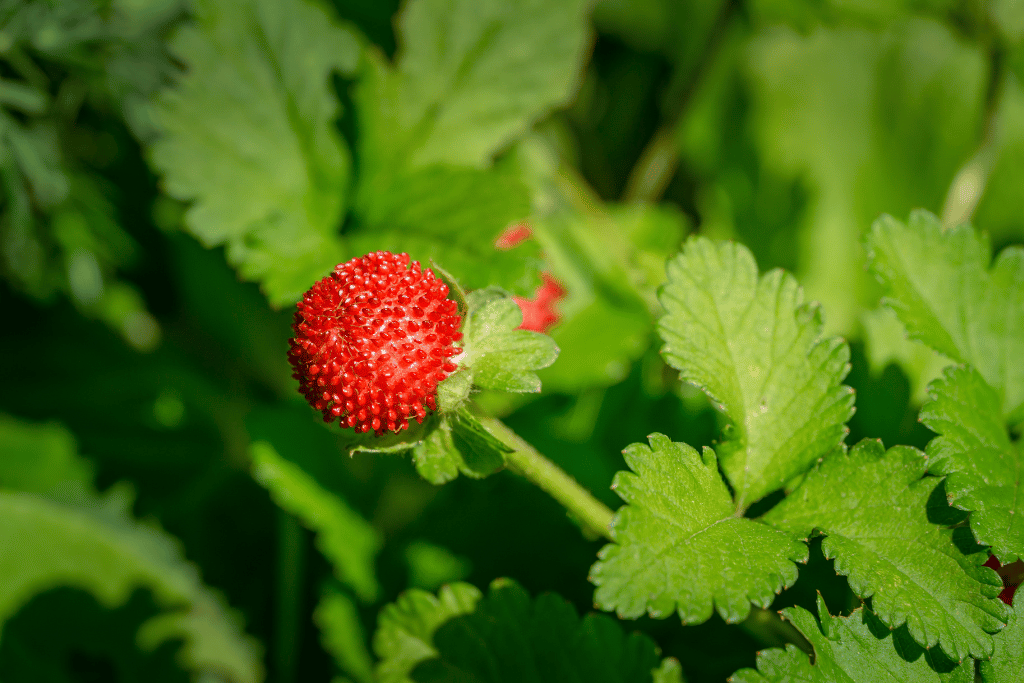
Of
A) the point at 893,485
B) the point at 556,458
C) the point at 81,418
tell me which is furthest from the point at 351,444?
the point at 81,418

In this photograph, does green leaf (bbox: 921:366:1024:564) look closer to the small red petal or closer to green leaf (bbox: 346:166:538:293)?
green leaf (bbox: 346:166:538:293)

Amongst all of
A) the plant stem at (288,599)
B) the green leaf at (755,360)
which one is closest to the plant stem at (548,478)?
the green leaf at (755,360)

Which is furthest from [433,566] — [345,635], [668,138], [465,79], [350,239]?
[668,138]

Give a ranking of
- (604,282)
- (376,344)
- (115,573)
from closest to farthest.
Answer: (376,344) < (115,573) < (604,282)

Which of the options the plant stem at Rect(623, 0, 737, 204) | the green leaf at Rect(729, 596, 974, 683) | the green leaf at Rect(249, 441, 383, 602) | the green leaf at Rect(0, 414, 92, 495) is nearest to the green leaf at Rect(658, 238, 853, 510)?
the green leaf at Rect(729, 596, 974, 683)

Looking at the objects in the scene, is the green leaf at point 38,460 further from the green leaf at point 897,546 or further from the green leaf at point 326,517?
the green leaf at point 897,546

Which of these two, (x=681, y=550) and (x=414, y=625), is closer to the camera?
(x=681, y=550)

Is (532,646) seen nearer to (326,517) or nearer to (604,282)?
(326,517)
